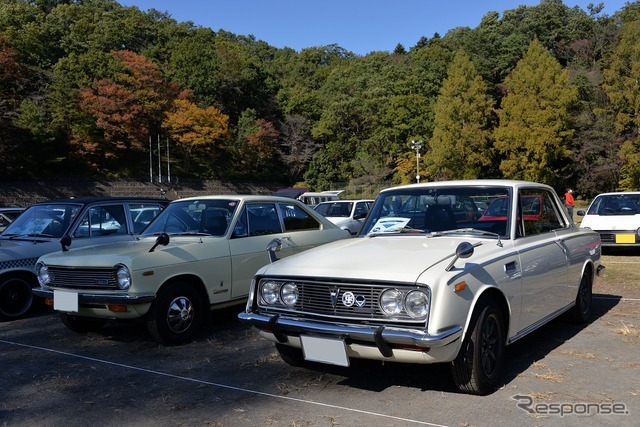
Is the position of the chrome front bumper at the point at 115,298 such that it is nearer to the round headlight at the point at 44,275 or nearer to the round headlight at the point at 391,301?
the round headlight at the point at 44,275

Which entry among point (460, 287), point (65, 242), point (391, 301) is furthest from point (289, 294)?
point (65, 242)

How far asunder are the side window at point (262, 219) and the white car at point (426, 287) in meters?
1.85

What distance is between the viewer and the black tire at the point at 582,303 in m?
6.04

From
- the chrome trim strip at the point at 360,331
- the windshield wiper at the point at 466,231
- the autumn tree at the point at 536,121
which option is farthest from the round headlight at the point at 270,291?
the autumn tree at the point at 536,121

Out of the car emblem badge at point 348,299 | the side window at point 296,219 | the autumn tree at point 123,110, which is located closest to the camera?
the car emblem badge at point 348,299

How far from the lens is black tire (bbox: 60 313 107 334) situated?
20.9ft

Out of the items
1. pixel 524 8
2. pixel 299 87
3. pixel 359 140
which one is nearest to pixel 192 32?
pixel 299 87

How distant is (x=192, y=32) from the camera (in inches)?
2940

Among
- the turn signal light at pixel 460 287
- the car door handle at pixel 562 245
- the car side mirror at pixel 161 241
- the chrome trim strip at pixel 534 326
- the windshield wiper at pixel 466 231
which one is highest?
the windshield wiper at pixel 466 231

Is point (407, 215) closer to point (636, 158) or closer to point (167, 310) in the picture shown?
point (167, 310)

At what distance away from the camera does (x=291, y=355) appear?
15.6ft

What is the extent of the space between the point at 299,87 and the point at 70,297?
Answer: 65.8 m

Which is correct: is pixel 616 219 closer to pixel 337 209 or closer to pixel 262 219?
pixel 337 209

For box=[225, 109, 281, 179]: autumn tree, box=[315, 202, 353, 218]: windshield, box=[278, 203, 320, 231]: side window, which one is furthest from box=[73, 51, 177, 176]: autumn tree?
box=[278, 203, 320, 231]: side window
